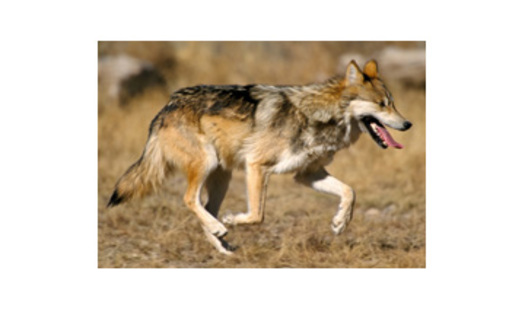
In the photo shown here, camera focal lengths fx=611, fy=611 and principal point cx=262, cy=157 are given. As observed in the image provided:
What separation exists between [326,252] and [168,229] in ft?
6.96

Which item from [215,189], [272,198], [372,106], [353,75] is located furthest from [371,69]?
[272,198]

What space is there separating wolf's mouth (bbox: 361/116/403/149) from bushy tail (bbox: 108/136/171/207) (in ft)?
6.62

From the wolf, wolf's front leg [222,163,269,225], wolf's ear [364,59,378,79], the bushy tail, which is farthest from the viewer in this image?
the bushy tail

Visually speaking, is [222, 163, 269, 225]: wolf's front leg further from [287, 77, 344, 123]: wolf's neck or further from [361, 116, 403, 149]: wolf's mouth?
[361, 116, 403, 149]: wolf's mouth

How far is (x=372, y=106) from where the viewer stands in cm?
570

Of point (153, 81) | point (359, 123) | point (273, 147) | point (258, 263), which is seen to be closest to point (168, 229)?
point (258, 263)

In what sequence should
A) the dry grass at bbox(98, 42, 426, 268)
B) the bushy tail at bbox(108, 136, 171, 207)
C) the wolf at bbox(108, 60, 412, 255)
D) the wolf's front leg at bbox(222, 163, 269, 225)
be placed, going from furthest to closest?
the dry grass at bbox(98, 42, 426, 268)
the bushy tail at bbox(108, 136, 171, 207)
the wolf at bbox(108, 60, 412, 255)
the wolf's front leg at bbox(222, 163, 269, 225)

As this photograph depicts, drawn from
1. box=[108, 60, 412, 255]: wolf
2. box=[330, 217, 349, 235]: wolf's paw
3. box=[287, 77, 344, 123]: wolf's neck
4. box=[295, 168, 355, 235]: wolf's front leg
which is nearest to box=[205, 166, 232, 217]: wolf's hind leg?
box=[108, 60, 412, 255]: wolf

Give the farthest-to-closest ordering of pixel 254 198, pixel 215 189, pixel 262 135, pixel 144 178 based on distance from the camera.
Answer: pixel 215 189 < pixel 144 178 < pixel 262 135 < pixel 254 198

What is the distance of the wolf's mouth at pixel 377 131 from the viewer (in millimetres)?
5750

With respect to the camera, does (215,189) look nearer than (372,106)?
No

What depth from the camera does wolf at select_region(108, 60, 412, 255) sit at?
575 cm

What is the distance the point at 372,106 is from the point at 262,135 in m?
1.06

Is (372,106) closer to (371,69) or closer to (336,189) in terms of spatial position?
(371,69)
